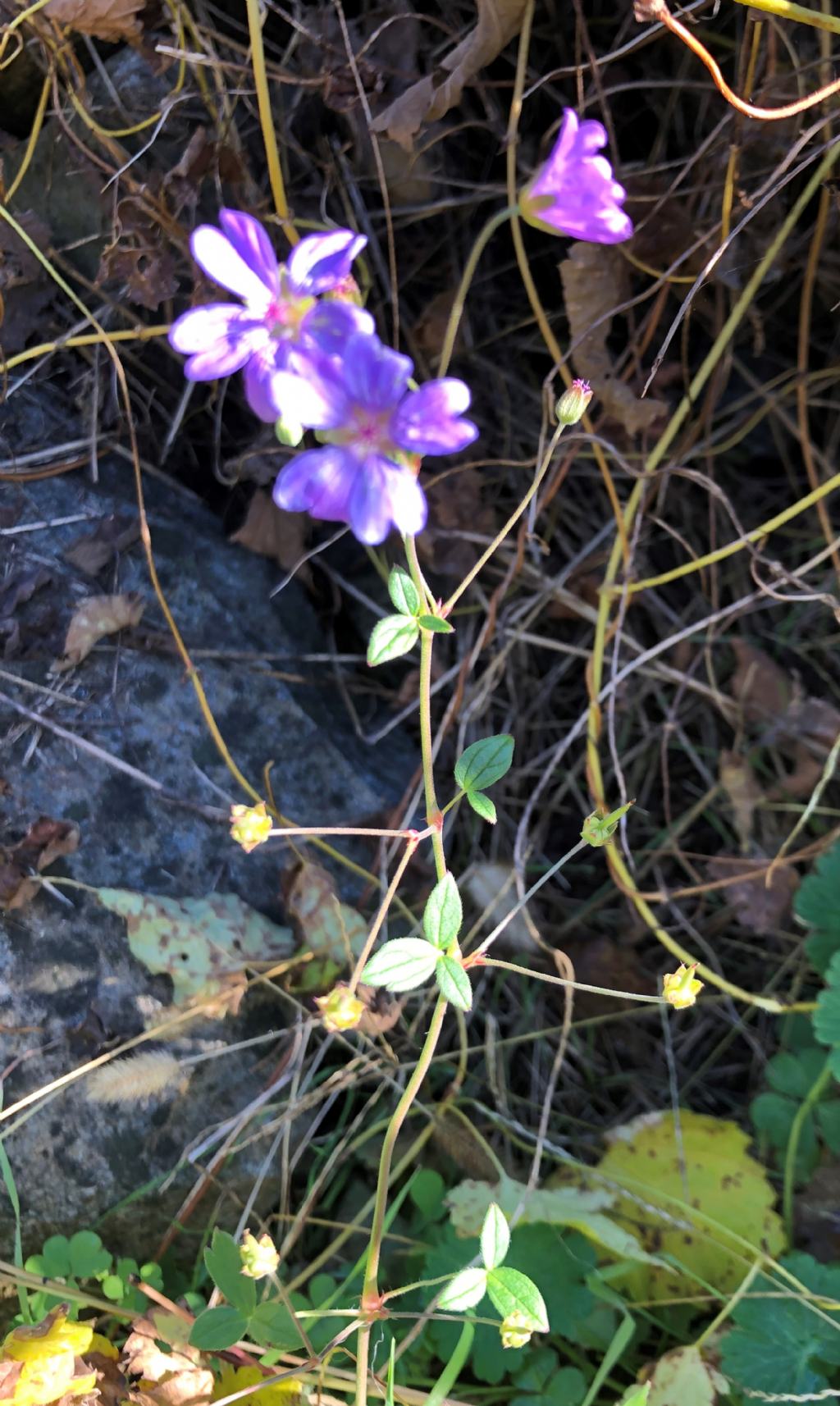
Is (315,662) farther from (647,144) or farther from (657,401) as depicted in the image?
(647,144)

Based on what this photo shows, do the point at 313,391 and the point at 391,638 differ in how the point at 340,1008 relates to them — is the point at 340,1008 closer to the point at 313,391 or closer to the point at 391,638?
the point at 391,638

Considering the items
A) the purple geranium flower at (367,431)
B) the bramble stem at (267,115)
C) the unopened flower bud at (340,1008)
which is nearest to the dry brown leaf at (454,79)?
the bramble stem at (267,115)

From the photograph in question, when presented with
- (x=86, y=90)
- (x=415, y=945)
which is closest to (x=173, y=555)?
(x=86, y=90)

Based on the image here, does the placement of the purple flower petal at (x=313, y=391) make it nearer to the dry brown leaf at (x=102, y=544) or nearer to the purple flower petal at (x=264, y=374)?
the purple flower petal at (x=264, y=374)

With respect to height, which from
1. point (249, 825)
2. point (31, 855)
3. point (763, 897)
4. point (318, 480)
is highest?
point (318, 480)

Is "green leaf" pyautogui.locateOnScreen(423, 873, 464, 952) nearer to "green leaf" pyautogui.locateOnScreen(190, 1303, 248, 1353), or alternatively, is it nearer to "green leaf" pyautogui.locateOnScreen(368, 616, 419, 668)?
"green leaf" pyautogui.locateOnScreen(368, 616, 419, 668)

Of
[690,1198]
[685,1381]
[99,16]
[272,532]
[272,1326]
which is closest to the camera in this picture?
[272,1326]

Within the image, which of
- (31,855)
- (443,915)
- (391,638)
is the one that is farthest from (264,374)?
(31,855)

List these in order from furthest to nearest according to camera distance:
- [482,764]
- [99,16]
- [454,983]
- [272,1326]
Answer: [99,16], [272,1326], [482,764], [454,983]
